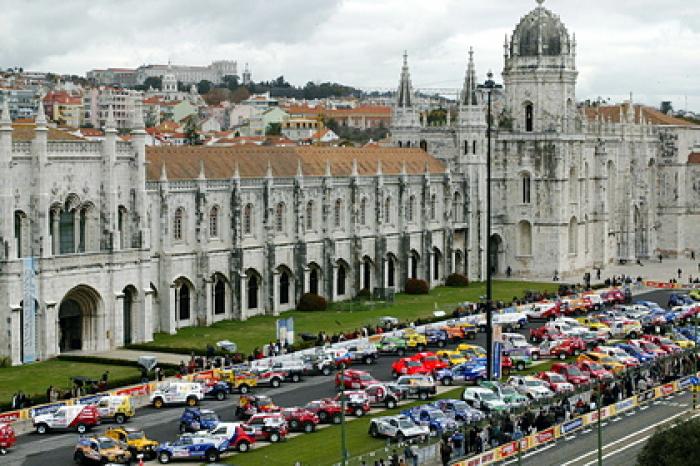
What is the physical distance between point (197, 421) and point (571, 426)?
15142 mm

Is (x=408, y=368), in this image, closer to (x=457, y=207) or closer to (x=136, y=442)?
(x=136, y=442)

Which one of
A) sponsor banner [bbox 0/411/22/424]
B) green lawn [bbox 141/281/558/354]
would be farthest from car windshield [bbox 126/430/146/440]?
green lawn [bbox 141/281/558/354]

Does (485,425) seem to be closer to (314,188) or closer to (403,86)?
(314,188)

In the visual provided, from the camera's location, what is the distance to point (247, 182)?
85.8 metres

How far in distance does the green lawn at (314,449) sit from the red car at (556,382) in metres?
10.7

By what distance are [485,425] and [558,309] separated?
129 feet

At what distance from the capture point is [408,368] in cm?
6462

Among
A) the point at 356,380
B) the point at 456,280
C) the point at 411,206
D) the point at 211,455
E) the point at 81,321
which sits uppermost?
the point at 411,206

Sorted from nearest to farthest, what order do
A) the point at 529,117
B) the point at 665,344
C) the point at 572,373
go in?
1. the point at 572,373
2. the point at 665,344
3. the point at 529,117

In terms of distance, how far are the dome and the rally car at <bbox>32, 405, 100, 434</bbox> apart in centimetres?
6805

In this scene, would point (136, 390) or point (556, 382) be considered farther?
point (556, 382)

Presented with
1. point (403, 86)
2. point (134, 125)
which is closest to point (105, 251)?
point (134, 125)

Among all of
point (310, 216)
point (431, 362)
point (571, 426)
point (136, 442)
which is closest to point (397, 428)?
point (571, 426)

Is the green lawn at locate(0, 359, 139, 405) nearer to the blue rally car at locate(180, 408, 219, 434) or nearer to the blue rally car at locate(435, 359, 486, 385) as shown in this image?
the blue rally car at locate(180, 408, 219, 434)
